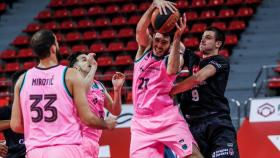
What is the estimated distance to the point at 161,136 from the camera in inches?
241

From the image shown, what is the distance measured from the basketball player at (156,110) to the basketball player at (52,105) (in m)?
1.22

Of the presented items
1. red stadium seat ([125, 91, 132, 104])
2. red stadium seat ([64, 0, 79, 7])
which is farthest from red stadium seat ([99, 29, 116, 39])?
red stadium seat ([125, 91, 132, 104])

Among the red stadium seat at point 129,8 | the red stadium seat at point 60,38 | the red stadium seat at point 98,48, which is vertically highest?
the red stadium seat at point 129,8

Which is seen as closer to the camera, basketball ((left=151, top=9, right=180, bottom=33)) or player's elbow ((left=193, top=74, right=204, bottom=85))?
basketball ((left=151, top=9, right=180, bottom=33))

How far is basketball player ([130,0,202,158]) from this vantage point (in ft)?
20.1

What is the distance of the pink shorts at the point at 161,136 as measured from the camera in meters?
6.11

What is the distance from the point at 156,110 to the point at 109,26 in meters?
11.0

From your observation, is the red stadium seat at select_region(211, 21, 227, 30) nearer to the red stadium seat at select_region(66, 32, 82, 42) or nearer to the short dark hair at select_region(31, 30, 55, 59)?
the red stadium seat at select_region(66, 32, 82, 42)

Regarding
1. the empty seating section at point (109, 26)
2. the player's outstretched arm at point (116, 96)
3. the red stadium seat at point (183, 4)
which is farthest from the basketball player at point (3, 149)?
the red stadium seat at point (183, 4)

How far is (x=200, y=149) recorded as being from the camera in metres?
6.38

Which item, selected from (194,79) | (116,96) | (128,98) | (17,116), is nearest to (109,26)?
(128,98)

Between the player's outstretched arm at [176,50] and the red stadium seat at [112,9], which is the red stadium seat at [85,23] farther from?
the player's outstretched arm at [176,50]

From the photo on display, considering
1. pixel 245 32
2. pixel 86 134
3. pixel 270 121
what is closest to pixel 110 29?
pixel 245 32

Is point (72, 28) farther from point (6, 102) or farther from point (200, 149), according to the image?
point (200, 149)
